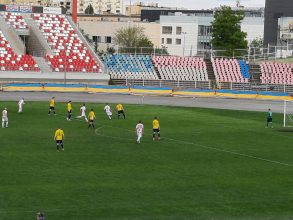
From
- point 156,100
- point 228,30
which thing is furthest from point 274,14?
point 156,100

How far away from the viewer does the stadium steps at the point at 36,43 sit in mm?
116125

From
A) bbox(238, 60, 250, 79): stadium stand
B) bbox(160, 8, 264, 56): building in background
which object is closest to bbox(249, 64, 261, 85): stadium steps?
bbox(238, 60, 250, 79): stadium stand

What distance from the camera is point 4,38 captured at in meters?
113

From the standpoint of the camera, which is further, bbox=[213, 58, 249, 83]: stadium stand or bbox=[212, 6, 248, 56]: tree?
bbox=[212, 6, 248, 56]: tree

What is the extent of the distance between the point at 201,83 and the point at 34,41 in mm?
25256

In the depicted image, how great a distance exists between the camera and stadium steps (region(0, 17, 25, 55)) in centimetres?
11406

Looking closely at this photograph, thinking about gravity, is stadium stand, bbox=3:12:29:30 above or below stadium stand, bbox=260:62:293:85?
above

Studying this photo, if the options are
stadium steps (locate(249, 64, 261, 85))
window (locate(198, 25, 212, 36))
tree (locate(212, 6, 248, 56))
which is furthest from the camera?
window (locate(198, 25, 212, 36))

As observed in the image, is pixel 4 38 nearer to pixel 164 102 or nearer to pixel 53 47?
pixel 53 47

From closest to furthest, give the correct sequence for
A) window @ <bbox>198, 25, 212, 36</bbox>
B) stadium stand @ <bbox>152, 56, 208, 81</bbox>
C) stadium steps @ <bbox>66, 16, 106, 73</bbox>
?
stadium stand @ <bbox>152, 56, 208, 81</bbox>
stadium steps @ <bbox>66, 16, 106, 73</bbox>
window @ <bbox>198, 25, 212, 36</bbox>

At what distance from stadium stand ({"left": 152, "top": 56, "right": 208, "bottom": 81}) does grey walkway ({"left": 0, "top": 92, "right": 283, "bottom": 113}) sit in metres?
16.5

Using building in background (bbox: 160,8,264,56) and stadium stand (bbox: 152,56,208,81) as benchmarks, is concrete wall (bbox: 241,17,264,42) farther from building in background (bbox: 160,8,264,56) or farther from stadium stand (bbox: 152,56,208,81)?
stadium stand (bbox: 152,56,208,81)

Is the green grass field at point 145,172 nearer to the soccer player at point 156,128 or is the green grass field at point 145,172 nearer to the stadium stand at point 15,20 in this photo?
the soccer player at point 156,128

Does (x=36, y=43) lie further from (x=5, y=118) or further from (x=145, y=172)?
(x=145, y=172)
